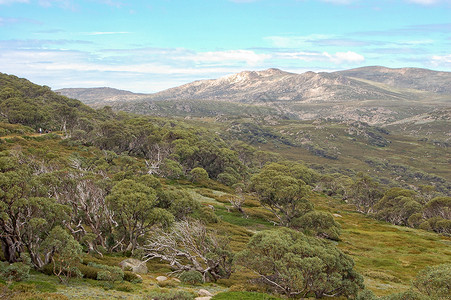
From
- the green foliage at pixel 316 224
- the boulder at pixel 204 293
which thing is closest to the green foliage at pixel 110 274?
the boulder at pixel 204 293

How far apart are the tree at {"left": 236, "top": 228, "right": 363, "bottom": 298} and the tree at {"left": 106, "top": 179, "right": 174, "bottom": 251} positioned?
1420 centimetres

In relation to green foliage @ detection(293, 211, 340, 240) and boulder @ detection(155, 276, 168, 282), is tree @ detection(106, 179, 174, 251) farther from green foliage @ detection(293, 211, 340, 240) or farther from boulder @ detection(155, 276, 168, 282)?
green foliage @ detection(293, 211, 340, 240)

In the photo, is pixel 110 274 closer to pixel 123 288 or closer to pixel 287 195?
pixel 123 288

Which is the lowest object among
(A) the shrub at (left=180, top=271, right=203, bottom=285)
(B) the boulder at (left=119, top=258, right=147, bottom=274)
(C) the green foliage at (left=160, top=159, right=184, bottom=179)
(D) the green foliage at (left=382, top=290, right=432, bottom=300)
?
(A) the shrub at (left=180, top=271, right=203, bottom=285)

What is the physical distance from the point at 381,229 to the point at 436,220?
1832 centimetres

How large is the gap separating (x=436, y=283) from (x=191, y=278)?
2577 centimetres

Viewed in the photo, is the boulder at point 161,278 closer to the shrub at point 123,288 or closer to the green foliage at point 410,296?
the shrub at point 123,288

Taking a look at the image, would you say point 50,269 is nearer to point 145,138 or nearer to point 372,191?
point 145,138

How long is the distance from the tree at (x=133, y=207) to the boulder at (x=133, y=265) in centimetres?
447

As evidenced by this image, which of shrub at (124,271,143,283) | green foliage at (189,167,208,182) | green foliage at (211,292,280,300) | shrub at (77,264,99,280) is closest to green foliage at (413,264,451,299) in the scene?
green foliage at (211,292,280,300)

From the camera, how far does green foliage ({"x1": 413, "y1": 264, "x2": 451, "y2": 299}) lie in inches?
1251

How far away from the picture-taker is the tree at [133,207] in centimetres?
4212

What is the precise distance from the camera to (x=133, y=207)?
42219mm

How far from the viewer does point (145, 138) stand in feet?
447
